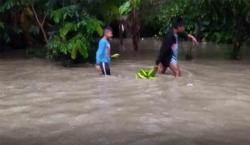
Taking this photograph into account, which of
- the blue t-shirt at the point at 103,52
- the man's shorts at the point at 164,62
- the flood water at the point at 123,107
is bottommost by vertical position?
the flood water at the point at 123,107

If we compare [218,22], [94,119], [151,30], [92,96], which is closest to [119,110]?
[94,119]

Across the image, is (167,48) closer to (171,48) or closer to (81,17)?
(171,48)

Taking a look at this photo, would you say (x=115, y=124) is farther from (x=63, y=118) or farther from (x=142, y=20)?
(x=142, y=20)

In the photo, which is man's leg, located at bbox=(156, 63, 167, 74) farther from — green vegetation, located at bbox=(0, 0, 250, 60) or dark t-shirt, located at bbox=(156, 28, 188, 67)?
green vegetation, located at bbox=(0, 0, 250, 60)

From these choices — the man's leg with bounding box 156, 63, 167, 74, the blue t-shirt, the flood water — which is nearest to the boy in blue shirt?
the blue t-shirt

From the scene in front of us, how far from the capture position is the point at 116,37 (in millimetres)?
26125

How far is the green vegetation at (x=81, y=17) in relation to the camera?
14594mm

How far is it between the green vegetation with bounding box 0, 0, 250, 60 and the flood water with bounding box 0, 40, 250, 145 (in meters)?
0.91

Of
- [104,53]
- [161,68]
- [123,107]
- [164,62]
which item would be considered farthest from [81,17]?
[123,107]

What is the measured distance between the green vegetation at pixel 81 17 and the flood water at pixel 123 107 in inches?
35.7

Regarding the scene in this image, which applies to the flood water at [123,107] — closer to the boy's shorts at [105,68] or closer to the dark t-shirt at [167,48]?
the boy's shorts at [105,68]

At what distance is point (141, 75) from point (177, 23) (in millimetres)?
1463

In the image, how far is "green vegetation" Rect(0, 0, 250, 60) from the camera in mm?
14594

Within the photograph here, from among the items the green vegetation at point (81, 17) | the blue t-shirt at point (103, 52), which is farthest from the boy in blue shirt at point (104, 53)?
the green vegetation at point (81, 17)
